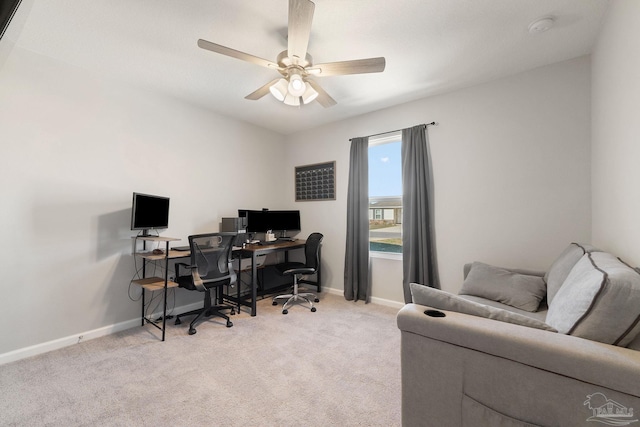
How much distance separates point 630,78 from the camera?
152 centimetres

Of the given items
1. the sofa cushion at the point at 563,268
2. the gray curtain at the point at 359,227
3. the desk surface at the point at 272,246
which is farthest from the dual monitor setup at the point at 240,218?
the sofa cushion at the point at 563,268

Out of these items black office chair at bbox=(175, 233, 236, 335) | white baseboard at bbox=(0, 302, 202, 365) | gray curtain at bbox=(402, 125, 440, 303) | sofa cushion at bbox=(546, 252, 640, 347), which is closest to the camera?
sofa cushion at bbox=(546, 252, 640, 347)

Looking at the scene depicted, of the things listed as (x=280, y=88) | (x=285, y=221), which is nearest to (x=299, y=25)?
(x=280, y=88)

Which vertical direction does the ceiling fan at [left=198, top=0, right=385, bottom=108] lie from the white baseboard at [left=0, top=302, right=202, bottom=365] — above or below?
above

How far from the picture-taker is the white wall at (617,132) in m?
1.47

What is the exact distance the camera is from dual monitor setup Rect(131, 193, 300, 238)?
266cm

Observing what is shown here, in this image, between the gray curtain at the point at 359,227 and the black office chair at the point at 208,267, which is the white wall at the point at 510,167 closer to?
the gray curtain at the point at 359,227

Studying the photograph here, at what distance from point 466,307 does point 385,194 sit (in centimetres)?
254

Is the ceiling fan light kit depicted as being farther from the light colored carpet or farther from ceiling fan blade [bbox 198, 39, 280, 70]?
the light colored carpet

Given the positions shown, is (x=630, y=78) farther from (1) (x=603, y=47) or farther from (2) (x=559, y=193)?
(2) (x=559, y=193)

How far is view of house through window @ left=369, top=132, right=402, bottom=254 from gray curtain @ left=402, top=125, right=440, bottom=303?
224 mm

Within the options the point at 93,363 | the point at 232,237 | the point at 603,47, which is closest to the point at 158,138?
the point at 232,237

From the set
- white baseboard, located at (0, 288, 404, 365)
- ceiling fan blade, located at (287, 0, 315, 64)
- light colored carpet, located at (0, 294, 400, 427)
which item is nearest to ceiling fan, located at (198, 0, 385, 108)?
ceiling fan blade, located at (287, 0, 315, 64)

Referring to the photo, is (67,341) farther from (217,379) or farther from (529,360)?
(529,360)
